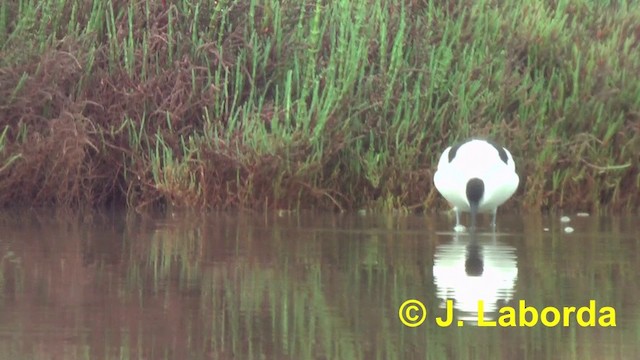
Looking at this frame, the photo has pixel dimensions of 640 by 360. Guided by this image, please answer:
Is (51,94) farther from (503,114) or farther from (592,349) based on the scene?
(592,349)

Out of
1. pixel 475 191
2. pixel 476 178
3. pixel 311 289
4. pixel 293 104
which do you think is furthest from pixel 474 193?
pixel 311 289

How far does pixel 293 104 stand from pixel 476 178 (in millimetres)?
1776

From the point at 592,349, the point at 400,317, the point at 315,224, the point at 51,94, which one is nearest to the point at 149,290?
the point at 400,317

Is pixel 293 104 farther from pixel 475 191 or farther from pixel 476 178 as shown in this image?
pixel 475 191

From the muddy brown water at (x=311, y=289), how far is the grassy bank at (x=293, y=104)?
0.71 m

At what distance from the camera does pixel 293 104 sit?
14273 mm

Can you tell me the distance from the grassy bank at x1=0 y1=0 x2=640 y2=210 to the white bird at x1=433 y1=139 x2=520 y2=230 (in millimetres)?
694

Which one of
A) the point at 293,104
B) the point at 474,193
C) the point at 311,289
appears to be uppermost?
the point at 293,104

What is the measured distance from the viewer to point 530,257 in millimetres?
10742

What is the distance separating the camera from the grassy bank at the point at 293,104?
45.7ft

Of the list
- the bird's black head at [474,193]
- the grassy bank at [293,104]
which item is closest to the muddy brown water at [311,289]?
the bird's black head at [474,193]

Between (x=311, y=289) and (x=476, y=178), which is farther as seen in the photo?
(x=476, y=178)

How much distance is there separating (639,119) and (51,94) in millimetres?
4764

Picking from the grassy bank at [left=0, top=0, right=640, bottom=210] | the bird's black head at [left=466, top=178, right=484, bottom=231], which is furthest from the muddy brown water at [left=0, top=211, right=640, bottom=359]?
the grassy bank at [left=0, top=0, right=640, bottom=210]
